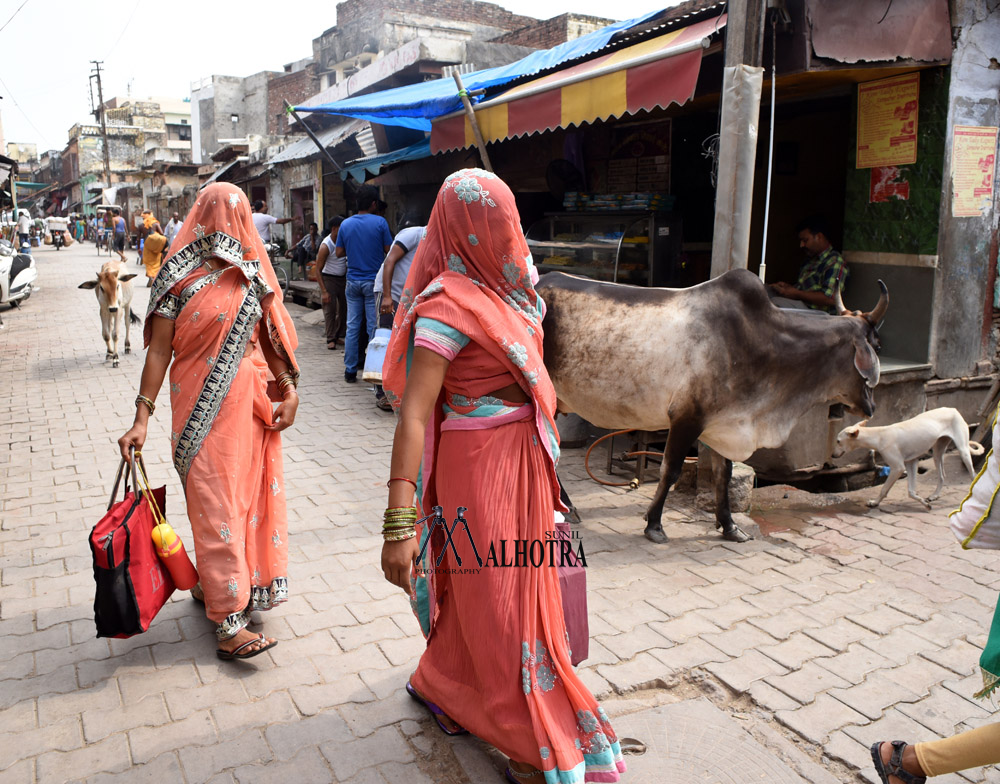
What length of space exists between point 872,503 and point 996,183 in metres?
3.06

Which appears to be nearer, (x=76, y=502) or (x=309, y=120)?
(x=76, y=502)

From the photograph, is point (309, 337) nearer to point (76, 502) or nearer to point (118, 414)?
point (118, 414)

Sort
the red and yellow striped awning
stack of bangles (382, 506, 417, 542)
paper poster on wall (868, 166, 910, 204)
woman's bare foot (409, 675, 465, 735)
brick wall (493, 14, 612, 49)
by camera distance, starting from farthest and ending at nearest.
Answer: brick wall (493, 14, 612, 49)
paper poster on wall (868, 166, 910, 204)
the red and yellow striped awning
woman's bare foot (409, 675, 465, 735)
stack of bangles (382, 506, 417, 542)

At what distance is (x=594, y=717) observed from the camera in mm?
2383

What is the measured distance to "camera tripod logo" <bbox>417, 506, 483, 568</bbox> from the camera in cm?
245

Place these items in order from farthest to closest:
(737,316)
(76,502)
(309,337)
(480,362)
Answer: (309,337)
(76,502)
(737,316)
(480,362)

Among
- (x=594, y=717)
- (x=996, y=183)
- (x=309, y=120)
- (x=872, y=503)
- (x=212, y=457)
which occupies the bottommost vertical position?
(x=872, y=503)

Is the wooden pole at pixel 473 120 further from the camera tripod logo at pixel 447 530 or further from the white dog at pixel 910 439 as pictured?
the camera tripod logo at pixel 447 530

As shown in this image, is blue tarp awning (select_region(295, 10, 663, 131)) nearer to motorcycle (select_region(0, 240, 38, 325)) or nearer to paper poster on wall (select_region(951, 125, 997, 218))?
paper poster on wall (select_region(951, 125, 997, 218))

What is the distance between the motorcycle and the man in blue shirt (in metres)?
10.2

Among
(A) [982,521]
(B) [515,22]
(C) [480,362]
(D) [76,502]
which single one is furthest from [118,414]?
(B) [515,22]

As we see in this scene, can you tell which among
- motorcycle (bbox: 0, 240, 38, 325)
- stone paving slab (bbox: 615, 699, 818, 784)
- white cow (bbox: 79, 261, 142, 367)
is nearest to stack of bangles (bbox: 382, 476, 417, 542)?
stone paving slab (bbox: 615, 699, 818, 784)

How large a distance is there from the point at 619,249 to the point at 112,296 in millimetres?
6257

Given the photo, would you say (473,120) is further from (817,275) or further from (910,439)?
(910,439)
